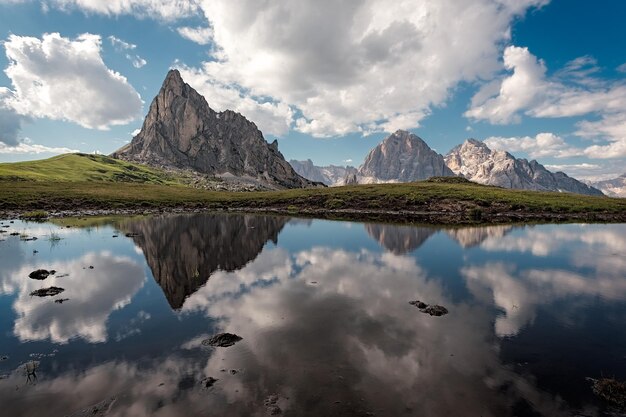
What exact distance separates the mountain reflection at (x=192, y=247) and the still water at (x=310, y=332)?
1.35ft

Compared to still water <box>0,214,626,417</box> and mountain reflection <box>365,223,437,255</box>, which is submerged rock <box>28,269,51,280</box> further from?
mountain reflection <box>365,223,437,255</box>

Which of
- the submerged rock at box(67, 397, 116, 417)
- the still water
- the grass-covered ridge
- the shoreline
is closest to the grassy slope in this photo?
the grass-covered ridge

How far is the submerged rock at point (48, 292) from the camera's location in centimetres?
2469

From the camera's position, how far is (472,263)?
3475 centimetres

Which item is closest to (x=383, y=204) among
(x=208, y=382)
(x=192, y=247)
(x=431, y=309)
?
(x=192, y=247)

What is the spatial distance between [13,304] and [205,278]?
12.6m

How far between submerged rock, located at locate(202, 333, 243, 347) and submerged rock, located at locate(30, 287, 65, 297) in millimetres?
15078

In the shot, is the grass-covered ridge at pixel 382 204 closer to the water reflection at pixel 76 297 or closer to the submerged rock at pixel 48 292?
the water reflection at pixel 76 297

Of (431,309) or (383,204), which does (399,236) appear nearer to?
(431,309)

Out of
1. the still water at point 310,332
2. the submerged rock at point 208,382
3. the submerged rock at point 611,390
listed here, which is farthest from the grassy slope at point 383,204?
the submerged rock at point 208,382

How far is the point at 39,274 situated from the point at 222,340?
22.4 m

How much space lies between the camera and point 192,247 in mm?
42594

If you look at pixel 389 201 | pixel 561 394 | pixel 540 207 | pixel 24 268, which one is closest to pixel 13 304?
pixel 24 268

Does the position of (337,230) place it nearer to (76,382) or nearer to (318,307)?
(318,307)
